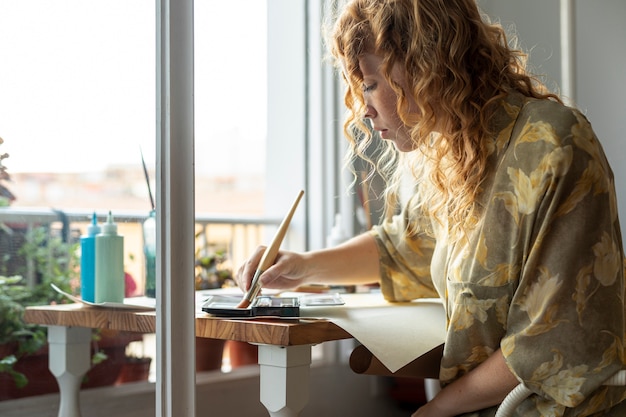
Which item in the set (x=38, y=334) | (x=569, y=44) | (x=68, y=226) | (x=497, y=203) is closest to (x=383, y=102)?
(x=497, y=203)

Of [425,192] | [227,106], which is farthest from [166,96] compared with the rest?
[227,106]

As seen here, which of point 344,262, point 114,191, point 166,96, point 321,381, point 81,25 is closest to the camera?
point 166,96

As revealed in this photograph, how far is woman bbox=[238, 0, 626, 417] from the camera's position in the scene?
111 cm

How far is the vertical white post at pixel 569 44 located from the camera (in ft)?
7.29

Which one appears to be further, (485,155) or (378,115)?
(378,115)

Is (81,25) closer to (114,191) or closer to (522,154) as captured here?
(114,191)

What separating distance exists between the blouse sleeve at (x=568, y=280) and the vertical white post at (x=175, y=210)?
0.47 metres

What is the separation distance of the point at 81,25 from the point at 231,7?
0.99 meters

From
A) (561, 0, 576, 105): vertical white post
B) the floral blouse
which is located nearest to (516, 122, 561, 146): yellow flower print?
the floral blouse

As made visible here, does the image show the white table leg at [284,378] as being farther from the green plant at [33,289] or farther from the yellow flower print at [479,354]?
the green plant at [33,289]

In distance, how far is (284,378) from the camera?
122 cm

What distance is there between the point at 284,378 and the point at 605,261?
505 mm

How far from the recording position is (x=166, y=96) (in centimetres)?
108

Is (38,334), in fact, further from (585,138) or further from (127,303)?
(585,138)
